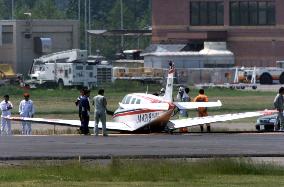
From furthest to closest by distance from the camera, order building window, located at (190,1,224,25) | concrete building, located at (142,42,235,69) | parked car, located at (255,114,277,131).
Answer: building window, located at (190,1,224,25)
concrete building, located at (142,42,235,69)
parked car, located at (255,114,277,131)

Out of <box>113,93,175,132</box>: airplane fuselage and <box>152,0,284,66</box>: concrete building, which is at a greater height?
<box>152,0,284,66</box>: concrete building

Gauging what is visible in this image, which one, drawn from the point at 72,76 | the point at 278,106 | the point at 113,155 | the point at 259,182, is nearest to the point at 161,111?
the point at 278,106

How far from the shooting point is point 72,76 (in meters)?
94.3

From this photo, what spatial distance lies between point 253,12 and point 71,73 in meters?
25.5

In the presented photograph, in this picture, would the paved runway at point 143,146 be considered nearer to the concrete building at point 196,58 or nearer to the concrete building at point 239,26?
the concrete building at point 196,58

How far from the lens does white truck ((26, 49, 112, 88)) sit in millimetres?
94312

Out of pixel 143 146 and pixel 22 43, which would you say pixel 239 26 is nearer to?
pixel 22 43

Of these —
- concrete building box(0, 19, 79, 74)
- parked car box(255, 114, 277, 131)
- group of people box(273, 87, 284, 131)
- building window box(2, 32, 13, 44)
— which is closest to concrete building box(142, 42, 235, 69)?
concrete building box(0, 19, 79, 74)

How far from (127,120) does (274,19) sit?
73008 mm

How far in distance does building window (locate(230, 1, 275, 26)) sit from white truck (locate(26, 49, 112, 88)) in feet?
64.5

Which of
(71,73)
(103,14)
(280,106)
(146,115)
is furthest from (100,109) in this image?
(103,14)

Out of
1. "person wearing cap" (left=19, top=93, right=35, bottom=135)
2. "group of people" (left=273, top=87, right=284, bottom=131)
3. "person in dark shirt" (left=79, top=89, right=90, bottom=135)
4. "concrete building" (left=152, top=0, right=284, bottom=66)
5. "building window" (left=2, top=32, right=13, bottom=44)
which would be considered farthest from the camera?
"concrete building" (left=152, top=0, right=284, bottom=66)

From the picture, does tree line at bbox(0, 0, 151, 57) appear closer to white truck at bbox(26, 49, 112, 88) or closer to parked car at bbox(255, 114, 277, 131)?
white truck at bbox(26, 49, 112, 88)

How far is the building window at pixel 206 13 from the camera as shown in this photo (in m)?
116
